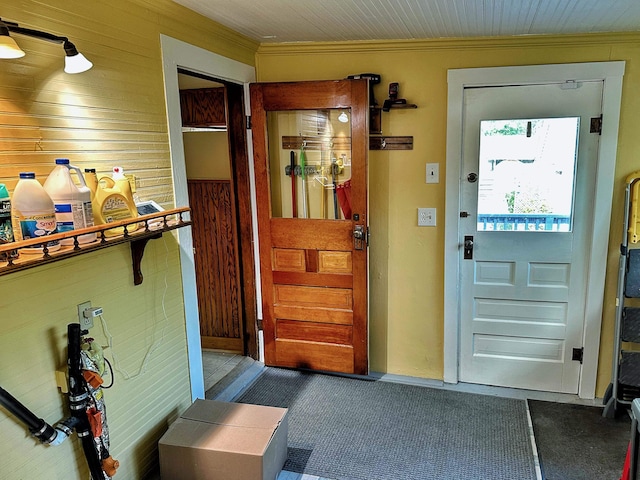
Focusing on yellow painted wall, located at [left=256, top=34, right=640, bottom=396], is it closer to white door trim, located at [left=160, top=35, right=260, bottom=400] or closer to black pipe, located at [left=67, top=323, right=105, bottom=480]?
white door trim, located at [left=160, top=35, right=260, bottom=400]

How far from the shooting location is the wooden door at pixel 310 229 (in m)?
2.88

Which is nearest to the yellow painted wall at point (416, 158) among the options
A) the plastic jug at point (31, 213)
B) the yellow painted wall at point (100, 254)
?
the yellow painted wall at point (100, 254)

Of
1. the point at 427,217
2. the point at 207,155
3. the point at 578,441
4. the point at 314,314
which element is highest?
the point at 207,155

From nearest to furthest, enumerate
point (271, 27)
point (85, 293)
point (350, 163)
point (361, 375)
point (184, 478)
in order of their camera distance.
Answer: point (85, 293) < point (184, 478) < point (271, 27) < point (350, 163) < point (361, 375)

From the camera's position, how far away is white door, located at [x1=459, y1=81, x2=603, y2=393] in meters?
2.66

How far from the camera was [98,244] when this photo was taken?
148cm

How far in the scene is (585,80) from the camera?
257 centimetres

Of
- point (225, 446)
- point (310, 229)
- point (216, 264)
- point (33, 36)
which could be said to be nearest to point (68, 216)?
point (33, 36)

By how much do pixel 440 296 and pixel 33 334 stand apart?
7.60ft

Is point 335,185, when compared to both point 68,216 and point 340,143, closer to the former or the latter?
point 340,143

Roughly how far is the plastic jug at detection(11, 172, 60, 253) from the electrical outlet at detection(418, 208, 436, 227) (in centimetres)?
216

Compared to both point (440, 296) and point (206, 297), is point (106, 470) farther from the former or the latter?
point (440, 296)

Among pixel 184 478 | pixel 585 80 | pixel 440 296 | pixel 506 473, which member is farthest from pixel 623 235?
pixel 184 478

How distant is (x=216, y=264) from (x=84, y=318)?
174 cm
